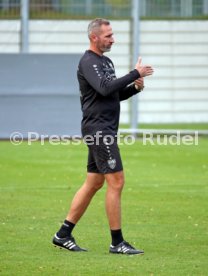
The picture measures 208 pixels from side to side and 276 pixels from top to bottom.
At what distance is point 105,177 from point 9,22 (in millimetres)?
14987

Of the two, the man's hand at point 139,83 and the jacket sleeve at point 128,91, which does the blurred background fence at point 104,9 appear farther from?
the man's hand at point 139,83

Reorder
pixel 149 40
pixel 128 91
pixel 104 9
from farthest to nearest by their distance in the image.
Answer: pixel 149 40
pixel 104 9
pixel 128 91

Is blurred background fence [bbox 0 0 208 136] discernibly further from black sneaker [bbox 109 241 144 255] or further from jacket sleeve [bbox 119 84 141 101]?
black sneaker [bbox 109 241 144 255]

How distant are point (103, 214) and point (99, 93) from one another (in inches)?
116

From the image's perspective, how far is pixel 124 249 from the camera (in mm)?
8992

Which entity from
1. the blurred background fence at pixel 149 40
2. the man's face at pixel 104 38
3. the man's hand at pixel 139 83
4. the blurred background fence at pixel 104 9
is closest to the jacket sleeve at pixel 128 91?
the man's hand at pixel 139 83

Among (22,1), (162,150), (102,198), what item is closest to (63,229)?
(102,198)

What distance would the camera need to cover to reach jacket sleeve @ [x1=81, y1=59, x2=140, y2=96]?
29.1 feet

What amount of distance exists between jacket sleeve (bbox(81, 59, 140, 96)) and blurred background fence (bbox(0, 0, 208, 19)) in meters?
14.5

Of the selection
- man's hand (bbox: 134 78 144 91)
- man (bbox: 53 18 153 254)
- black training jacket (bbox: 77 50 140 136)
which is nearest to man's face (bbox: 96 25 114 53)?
man (bbox: 53 18 153 254)

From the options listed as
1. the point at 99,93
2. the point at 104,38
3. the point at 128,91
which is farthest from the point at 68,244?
the point at 104,38

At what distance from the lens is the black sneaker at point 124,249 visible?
897 centimetres

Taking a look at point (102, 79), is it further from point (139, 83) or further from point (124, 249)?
point (124, 249)

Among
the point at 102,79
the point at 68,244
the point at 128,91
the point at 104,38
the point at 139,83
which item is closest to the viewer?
the point at 102,79
